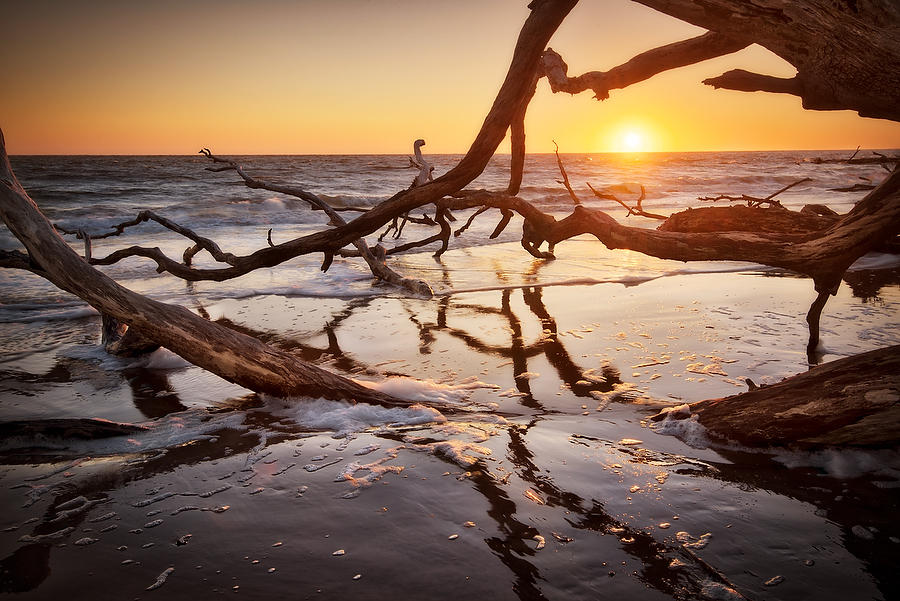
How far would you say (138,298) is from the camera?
3234mm

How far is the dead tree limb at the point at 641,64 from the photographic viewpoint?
9.47ft

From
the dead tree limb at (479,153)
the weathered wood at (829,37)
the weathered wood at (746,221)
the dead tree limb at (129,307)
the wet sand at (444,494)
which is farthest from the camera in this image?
the weathered wood at (746,221)

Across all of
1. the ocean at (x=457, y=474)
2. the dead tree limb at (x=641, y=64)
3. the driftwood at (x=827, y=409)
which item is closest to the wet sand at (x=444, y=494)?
the ocean at (x=457, y=474)

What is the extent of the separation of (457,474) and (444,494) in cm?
20

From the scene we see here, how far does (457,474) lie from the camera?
2.70 meters

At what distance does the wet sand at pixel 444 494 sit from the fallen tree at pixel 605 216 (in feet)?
1.88

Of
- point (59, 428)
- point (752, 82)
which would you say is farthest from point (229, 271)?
point (752, 82)

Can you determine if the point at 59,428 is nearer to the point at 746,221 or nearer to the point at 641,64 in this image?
the point at 641,64

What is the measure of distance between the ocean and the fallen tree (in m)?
0.57

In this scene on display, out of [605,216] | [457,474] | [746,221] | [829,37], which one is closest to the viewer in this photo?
[829,37]

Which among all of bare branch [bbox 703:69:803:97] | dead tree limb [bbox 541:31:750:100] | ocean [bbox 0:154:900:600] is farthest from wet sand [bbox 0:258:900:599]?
dead tree limb [bbox 541:31:750:100]

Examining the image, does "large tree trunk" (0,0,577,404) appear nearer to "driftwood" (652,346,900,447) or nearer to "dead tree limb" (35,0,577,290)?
"dead tree limb" (35,0,577,290)

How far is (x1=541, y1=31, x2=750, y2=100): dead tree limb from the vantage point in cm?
289

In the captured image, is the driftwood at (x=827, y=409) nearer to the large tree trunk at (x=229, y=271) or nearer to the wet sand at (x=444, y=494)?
the wet sand at (x=444, y=494)
